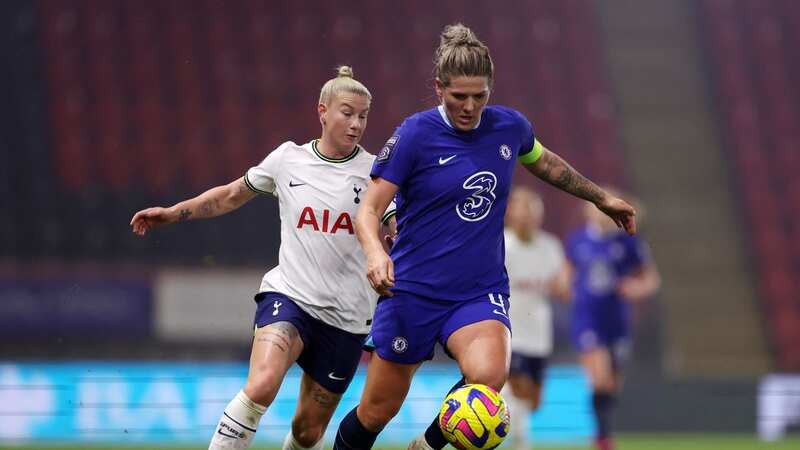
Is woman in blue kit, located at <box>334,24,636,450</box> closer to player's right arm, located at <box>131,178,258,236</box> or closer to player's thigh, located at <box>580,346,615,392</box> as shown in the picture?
player's right arm, located at <box>131,178,258,236</box>

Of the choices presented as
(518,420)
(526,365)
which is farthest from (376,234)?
(526,365)

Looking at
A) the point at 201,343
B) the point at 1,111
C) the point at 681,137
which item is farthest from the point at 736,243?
the point at 1,111

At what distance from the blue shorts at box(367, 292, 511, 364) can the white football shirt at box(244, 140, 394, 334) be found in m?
0.60

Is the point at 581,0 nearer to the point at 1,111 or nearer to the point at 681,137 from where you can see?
the point at 681,137

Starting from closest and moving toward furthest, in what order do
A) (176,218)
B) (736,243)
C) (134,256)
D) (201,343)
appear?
1. (176,218)
2. (201,343)
3. (134,256)
4. (736,243)

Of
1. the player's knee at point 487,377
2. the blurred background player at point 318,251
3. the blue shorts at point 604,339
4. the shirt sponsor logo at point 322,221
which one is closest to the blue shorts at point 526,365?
the blue shorts at point 604,339

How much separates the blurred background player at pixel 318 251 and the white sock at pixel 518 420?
3766 mm

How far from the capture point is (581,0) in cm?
2023

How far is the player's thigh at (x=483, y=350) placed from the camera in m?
5.49

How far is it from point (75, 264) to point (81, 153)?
2.13m

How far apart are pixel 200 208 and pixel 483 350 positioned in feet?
5.97

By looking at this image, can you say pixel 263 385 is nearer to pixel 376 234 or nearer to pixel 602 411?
pixel 376 234

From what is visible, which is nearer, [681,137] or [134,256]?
[134,256]

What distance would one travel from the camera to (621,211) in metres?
6.16
